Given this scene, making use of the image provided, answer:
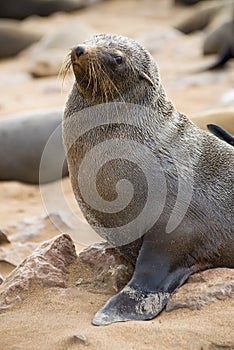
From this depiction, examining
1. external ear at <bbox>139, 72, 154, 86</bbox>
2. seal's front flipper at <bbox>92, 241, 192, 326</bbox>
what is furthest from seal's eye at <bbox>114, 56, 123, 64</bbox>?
seal's front flipper at <bbox>92, 241, 192, 326</bbox>

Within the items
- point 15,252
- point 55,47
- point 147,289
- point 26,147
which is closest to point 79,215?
point 15,252

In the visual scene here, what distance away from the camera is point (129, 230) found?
3.67 metres

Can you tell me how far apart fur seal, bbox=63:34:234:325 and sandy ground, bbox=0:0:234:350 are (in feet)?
0.92

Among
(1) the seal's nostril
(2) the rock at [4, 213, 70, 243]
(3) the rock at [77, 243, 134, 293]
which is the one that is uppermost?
(1) the seal's nostril

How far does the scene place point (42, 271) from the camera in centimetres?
364

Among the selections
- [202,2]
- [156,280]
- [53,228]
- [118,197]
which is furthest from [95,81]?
[202,2]

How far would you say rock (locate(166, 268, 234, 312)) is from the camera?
3301 millimetres

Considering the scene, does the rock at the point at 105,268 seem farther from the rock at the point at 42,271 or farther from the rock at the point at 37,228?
the rock at the point at 37,228

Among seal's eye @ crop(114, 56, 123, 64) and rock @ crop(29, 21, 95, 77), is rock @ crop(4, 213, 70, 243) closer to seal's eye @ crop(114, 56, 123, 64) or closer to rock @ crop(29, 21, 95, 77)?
seal's eye @ crop(114, 56, 123, 64)

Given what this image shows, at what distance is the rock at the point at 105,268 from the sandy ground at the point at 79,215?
0.10 m

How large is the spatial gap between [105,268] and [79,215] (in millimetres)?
2065

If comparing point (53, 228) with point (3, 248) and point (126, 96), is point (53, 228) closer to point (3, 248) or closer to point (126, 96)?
point (3, 248)

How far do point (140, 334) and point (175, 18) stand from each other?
14005 mm

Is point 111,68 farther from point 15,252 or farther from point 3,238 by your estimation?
point 3,238
